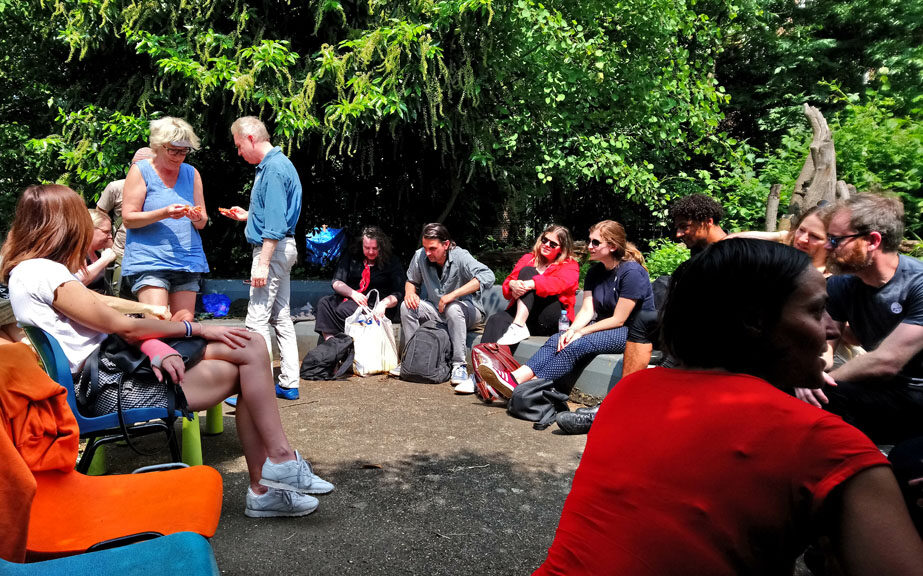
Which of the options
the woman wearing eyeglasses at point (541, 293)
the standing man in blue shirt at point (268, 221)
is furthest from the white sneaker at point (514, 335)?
the standing man in blue shirt at point (268, 221)

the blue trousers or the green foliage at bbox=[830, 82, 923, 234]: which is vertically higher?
the green foliage at bbox=[830, 82, 923, 234]

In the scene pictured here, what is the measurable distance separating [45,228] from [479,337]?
4567mm

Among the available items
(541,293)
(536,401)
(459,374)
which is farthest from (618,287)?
(459,374)

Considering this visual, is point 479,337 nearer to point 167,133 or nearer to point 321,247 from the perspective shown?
point 167,133

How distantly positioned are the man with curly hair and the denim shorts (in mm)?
3398

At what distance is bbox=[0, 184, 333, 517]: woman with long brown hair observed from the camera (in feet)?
10.0

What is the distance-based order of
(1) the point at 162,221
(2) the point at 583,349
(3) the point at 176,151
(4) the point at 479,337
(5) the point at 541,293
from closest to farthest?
(3) the point at 176,151 → (1) the point at 162,221 → (2) the point at 583,349 → (5) the point at 541,293 → (4) the point at 479,337

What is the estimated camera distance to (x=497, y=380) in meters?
5.68

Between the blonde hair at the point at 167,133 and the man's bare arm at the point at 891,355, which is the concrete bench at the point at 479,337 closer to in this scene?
the man's bare arm at the point at 891,355

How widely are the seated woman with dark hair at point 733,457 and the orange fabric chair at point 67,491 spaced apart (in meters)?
1.25

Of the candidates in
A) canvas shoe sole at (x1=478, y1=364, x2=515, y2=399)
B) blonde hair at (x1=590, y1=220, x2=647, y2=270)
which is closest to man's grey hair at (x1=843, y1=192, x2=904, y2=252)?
blonde hair at (x1=590, y1=220, x2=647, y2=270)

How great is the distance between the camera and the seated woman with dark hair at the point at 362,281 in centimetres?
713

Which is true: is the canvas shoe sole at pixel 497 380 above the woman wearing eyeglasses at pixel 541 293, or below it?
below

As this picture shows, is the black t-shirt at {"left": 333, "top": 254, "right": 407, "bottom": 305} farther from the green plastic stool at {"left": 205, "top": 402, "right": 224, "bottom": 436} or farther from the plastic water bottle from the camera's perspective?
the green plastic stool at {"left": 205, "top": 402, "right": 224, "bottom": 436}
